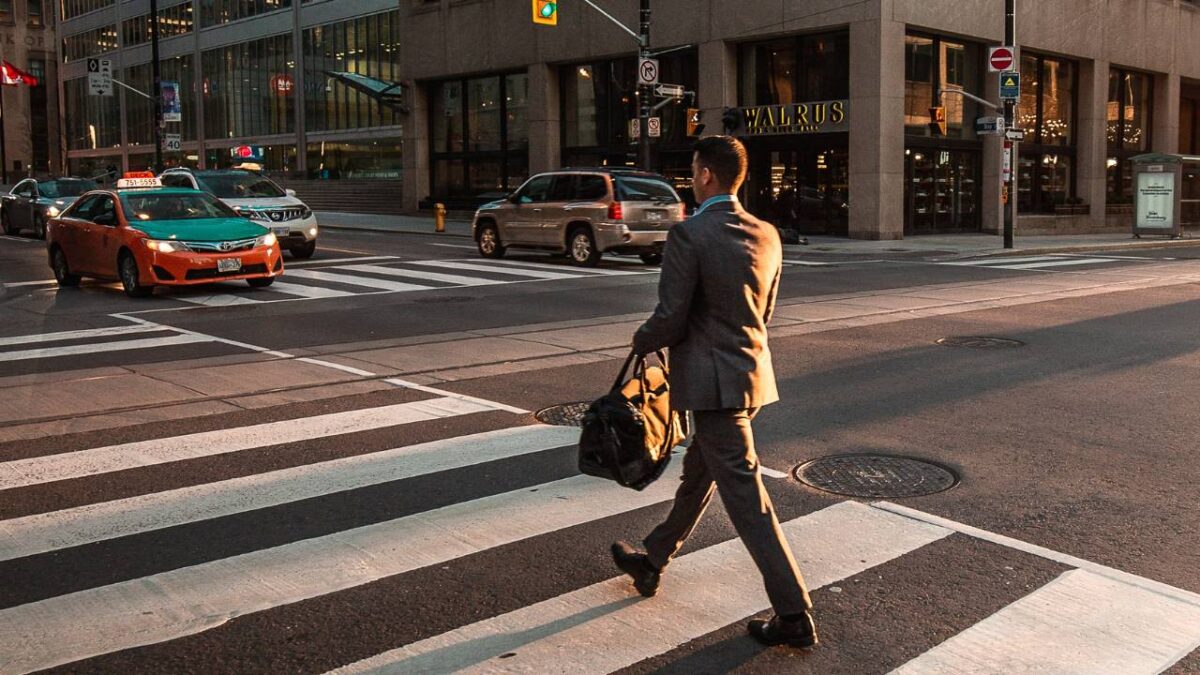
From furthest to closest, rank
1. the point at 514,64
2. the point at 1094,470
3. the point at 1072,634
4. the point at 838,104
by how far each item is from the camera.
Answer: the point at 514,64
the point at 838,104
the point at 1094,470
the point at 1072,634

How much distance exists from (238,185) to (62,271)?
5.67 m

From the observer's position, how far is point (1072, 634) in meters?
4.22

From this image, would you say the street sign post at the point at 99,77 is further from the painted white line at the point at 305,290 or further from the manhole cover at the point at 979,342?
the manhole cover at the point at 979,342

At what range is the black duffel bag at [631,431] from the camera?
14.1 ft

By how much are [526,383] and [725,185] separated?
5.36 metres

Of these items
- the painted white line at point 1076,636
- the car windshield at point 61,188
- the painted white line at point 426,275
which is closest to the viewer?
the painted white line at point 1076,636

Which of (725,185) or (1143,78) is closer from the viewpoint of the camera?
(725,185)

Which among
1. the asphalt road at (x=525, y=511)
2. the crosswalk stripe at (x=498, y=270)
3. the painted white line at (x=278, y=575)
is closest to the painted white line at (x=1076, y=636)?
the asphalt road at (x=525, y=511)

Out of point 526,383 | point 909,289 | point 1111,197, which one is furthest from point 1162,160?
point 526,383

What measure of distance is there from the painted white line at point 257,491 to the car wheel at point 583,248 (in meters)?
13.8

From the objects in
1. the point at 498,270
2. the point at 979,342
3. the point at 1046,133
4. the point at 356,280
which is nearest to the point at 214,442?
the point at 979,342

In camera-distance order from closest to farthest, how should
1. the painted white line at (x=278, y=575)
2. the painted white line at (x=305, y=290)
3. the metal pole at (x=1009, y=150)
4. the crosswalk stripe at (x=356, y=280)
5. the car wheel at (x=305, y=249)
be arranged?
1. the painted white line at (x=278, y=575)
2. the painted white line at (x=305, y=290)
3. the crosswalk stripe at (x=356, y=280)
4. the car wheel at (x=305, y=249)
5. the metal pole at (x=1009, y=150)

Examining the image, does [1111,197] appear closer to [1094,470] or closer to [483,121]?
[483,121]

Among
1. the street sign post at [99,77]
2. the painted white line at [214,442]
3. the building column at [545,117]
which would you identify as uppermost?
the street sign post at [99,77]
